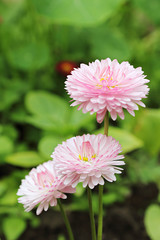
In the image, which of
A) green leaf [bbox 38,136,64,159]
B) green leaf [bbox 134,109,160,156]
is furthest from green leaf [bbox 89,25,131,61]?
green leaf [bbox 38,136,64,159]

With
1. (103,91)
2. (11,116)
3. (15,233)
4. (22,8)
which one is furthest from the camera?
(22,8)

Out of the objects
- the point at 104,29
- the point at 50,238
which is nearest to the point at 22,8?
the point at 104,29

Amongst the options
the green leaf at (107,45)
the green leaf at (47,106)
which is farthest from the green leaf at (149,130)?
the green leaf at (107,45)

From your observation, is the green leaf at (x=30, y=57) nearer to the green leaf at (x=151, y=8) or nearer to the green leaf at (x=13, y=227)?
the green leaf at (x=151, y=8)

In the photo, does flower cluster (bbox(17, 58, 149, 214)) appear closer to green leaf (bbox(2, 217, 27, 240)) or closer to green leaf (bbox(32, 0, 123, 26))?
green leaf (bbox(2, 217, 27, 240))

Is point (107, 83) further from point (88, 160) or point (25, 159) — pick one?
point (25, 159)

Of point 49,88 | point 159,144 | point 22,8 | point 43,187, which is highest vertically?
point 22,8

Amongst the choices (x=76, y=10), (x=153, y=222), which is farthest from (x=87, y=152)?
(x=76, y=10)

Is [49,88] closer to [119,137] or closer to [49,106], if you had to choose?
[49,106]
